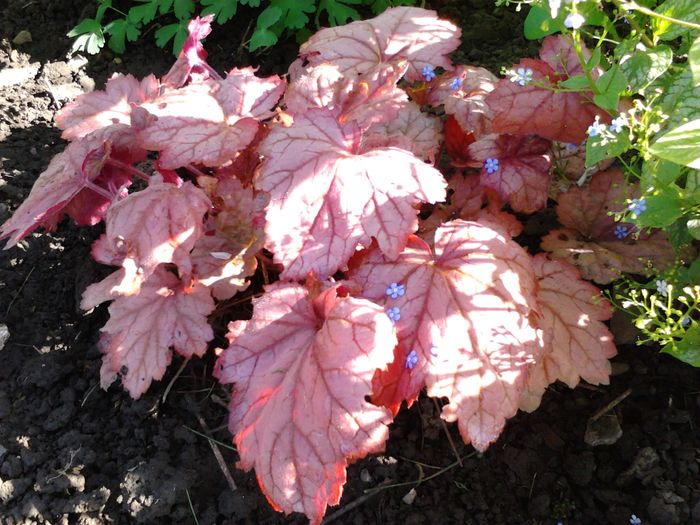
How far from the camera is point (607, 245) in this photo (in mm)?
2211

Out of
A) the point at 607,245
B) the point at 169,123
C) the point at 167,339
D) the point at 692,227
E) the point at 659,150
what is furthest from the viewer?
the point at 607,245

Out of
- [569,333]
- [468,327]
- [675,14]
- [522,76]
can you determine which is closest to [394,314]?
[468,327]

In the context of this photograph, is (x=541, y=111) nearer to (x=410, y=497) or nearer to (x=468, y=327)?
(x=468, y=327)

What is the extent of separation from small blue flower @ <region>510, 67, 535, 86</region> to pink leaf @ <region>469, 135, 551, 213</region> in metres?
0.23

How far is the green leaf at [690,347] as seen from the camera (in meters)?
1.71

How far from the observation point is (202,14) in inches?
129

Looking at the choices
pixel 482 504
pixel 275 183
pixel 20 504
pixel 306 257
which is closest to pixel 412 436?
pixel 482 504

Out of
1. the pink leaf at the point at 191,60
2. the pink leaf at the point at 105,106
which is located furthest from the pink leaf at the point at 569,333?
the pink leaf at the point at 105,106

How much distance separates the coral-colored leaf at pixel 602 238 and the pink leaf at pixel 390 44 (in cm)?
64

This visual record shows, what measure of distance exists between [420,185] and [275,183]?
15.0 inches

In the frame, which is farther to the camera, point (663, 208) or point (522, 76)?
point (522, 76)

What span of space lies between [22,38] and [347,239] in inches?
107

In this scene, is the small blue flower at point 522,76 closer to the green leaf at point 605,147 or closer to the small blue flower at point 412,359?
the green leaf at point 605,147

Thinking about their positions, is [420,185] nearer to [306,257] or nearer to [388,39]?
[306,257]
